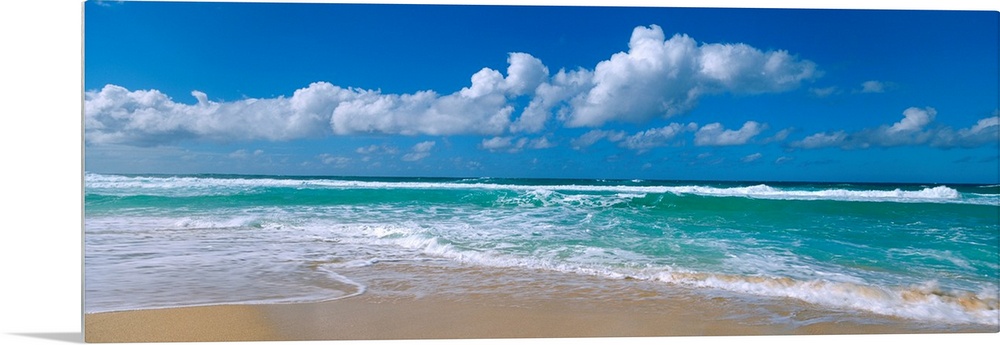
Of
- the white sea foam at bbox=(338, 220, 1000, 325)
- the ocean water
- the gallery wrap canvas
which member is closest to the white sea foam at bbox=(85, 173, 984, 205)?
the ocean water

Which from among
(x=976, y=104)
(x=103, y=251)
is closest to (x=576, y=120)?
(x=976, y=104)

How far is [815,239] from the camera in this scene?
523cm

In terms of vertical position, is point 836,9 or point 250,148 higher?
point 836,9

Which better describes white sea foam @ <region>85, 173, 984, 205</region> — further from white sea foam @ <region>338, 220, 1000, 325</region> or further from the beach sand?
the beach sand

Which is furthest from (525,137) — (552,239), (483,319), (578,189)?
(578,189)

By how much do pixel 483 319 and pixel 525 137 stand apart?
135 centimetres

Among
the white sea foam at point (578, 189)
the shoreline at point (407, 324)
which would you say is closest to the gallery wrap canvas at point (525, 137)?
the shoreline at point (407, 324)

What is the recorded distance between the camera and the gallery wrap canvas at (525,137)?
3.49m

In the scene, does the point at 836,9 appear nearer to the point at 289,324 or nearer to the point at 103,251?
the point at 289,324

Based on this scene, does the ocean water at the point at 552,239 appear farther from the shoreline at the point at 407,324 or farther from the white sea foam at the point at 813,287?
the shoreline at the point at 407,324

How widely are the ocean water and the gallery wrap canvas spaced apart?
0.03m

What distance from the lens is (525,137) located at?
4.32m

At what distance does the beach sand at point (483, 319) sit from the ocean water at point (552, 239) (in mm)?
163

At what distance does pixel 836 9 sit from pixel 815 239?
2.12 metres
